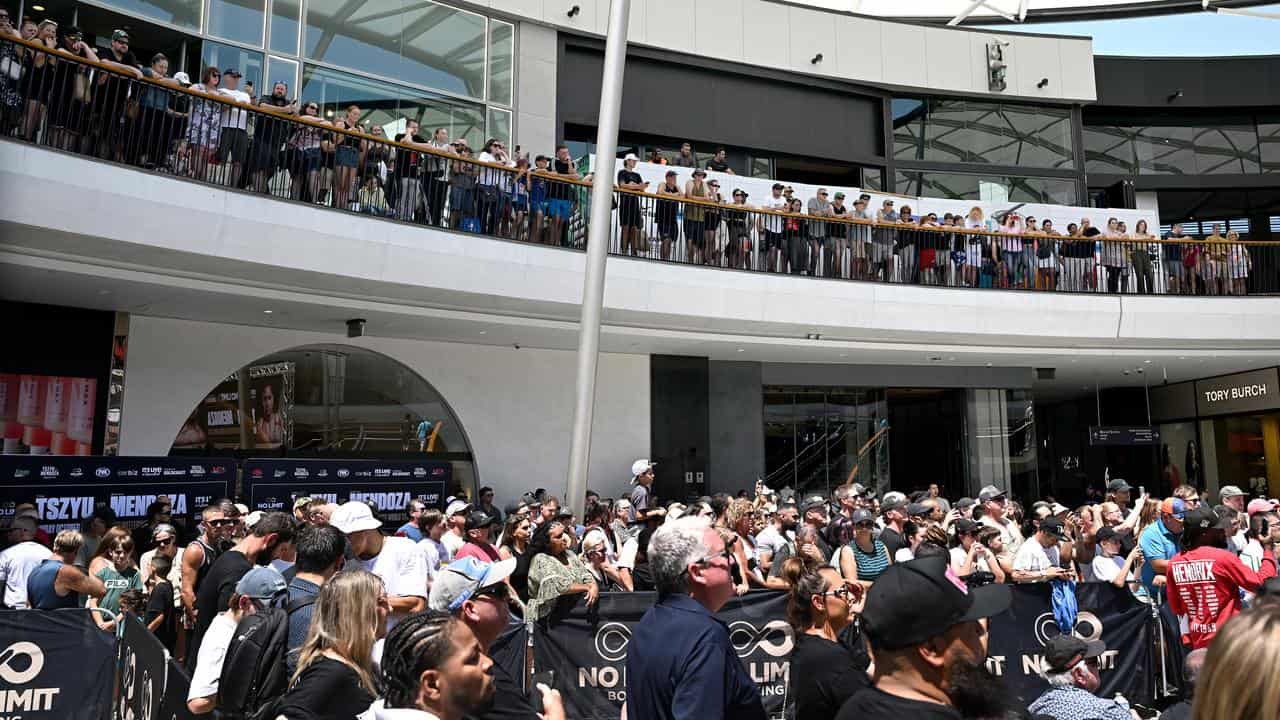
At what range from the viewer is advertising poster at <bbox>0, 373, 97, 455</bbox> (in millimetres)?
13555

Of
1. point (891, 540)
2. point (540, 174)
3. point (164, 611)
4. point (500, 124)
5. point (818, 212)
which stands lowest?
point (164, 611)

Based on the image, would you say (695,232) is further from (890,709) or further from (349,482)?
(890,709)

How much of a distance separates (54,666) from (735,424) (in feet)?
49.2

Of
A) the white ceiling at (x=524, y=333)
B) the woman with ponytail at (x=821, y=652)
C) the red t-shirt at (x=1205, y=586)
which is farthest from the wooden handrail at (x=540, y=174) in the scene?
the red t-shirt at (x=1205, y=586)

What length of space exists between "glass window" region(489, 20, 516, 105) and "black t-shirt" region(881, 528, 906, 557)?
41.7 feet

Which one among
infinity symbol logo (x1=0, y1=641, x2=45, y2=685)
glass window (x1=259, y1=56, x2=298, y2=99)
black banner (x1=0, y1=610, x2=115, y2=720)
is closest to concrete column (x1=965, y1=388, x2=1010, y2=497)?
glass window (x1=259, y1=56, x2=298, y2=99)

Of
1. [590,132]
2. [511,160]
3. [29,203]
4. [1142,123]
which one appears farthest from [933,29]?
[29,203]

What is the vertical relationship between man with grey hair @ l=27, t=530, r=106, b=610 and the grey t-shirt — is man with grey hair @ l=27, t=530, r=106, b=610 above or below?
below

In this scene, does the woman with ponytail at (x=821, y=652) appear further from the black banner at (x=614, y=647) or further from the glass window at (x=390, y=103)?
the glass window at (x=390, y=103)

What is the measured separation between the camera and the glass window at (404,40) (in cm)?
1777

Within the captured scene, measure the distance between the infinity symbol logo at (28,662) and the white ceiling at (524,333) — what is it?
21.4 feet

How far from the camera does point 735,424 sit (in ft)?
66.7

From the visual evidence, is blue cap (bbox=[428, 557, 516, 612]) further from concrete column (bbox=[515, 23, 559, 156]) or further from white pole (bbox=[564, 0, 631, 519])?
concrete column (bbox=[515, 23, 559, 156])

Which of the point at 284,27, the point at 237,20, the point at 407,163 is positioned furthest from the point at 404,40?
the point at 407,163
